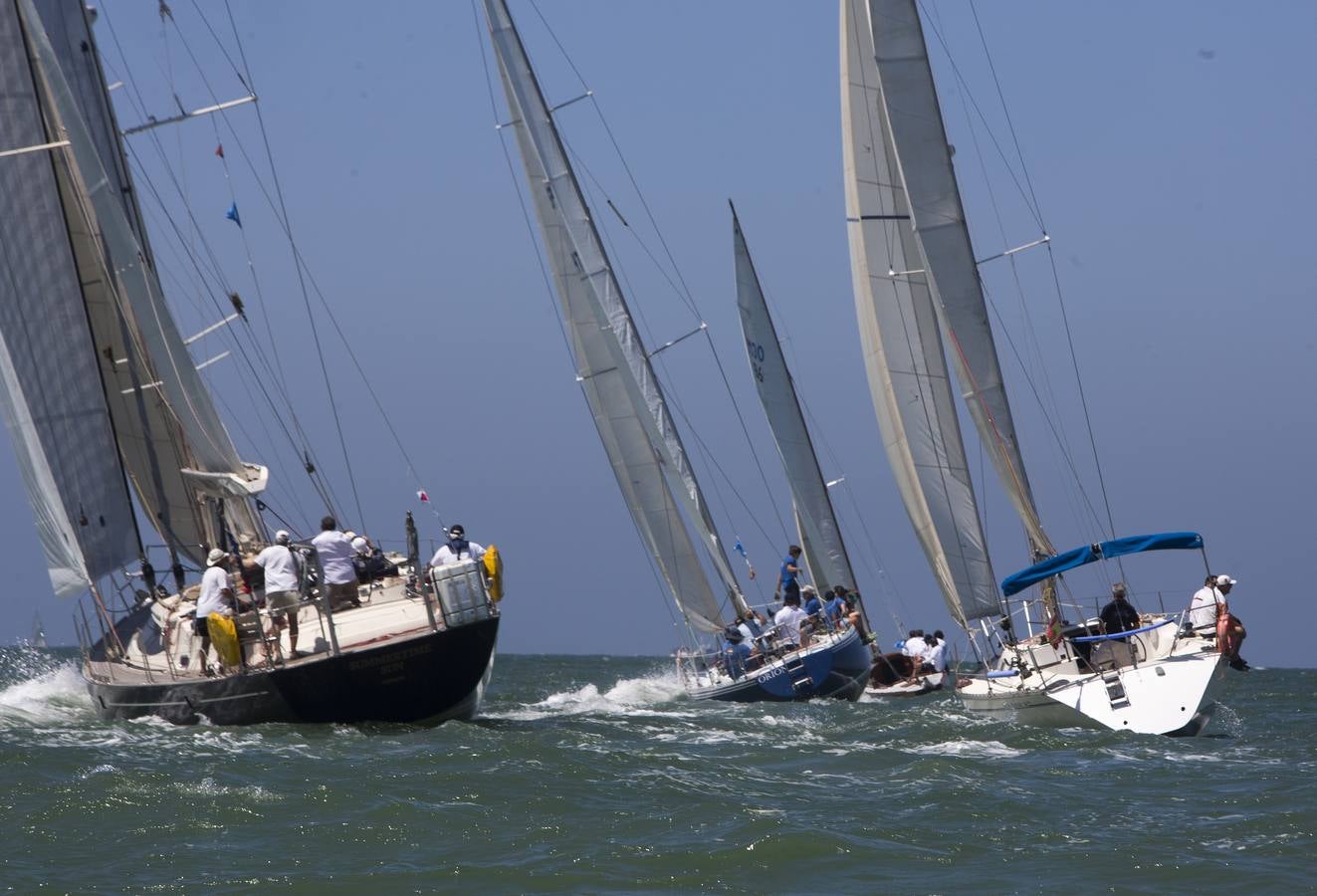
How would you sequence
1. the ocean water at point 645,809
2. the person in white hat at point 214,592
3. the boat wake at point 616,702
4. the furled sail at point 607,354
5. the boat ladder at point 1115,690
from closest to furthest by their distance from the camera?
the ocean water at point 645,809
the person in white hat at point 214,592
the boat ladder at point 1115,690
the boat wake at point 616,702
the furled sail at point 607,354

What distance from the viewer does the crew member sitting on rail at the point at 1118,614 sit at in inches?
797

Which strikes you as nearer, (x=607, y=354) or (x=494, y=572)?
(x=494, y=572)

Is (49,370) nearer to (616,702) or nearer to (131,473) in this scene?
(131,473)

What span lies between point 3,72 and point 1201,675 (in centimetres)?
1633

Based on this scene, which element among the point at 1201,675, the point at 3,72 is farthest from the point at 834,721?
the point at 3,72

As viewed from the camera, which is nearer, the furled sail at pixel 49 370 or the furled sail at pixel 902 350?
the furled sail at pixel 49 370

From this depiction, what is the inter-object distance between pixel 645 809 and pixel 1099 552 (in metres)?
8.35

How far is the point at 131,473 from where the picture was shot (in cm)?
2506

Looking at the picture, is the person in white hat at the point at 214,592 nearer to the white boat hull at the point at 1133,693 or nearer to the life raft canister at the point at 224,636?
the life raft canister at the point at 224,636

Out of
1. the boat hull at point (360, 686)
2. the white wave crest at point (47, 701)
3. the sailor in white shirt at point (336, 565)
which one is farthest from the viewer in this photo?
the white wave crest at point (47, 701)

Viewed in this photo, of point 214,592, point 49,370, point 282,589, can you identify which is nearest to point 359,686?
point 282,589

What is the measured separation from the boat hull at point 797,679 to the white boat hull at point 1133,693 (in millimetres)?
6050

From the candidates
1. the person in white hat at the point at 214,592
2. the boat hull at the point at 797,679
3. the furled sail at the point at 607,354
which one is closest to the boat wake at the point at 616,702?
the boat hull at the point at 797,679

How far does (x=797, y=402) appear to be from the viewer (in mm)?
33469
